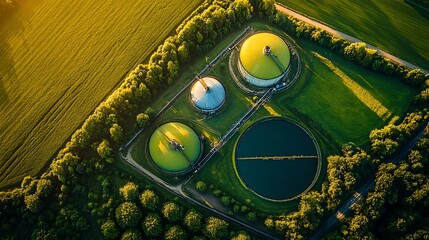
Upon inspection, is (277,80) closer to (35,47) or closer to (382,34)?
(382,34)

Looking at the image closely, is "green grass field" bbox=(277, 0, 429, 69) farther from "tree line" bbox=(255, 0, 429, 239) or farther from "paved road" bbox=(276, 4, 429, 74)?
"tree line" bbox=(255, 0, 429, 239)

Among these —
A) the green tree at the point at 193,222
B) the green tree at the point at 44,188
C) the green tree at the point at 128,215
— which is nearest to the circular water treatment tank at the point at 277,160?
the green tree at the point at 193,222

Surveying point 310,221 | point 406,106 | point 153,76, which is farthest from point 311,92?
point 153,76

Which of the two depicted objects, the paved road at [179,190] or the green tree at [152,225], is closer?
the green tree at [152,225]

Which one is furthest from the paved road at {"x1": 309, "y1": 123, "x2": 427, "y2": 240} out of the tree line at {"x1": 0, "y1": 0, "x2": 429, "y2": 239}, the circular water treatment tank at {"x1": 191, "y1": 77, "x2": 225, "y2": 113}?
the circular water treatment tank at {"x1": 191, "y1": 77, "x2": 225, "y2": 113}

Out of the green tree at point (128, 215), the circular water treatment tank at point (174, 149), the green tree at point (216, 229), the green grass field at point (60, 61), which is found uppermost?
the green grass field at point (60, 61)

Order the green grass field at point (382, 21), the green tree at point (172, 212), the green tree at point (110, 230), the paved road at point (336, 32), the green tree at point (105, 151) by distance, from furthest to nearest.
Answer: the green grass field at point (382, 21), the paved road at point (336, 32), the green tree at point (105, 151), the green tree at point (172, 212), the green tree at point (110, 230)

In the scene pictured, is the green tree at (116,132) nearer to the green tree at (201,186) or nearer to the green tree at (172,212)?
the green tree at (172,212)

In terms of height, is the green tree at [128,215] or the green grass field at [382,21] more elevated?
the green grass field at [382,21]
